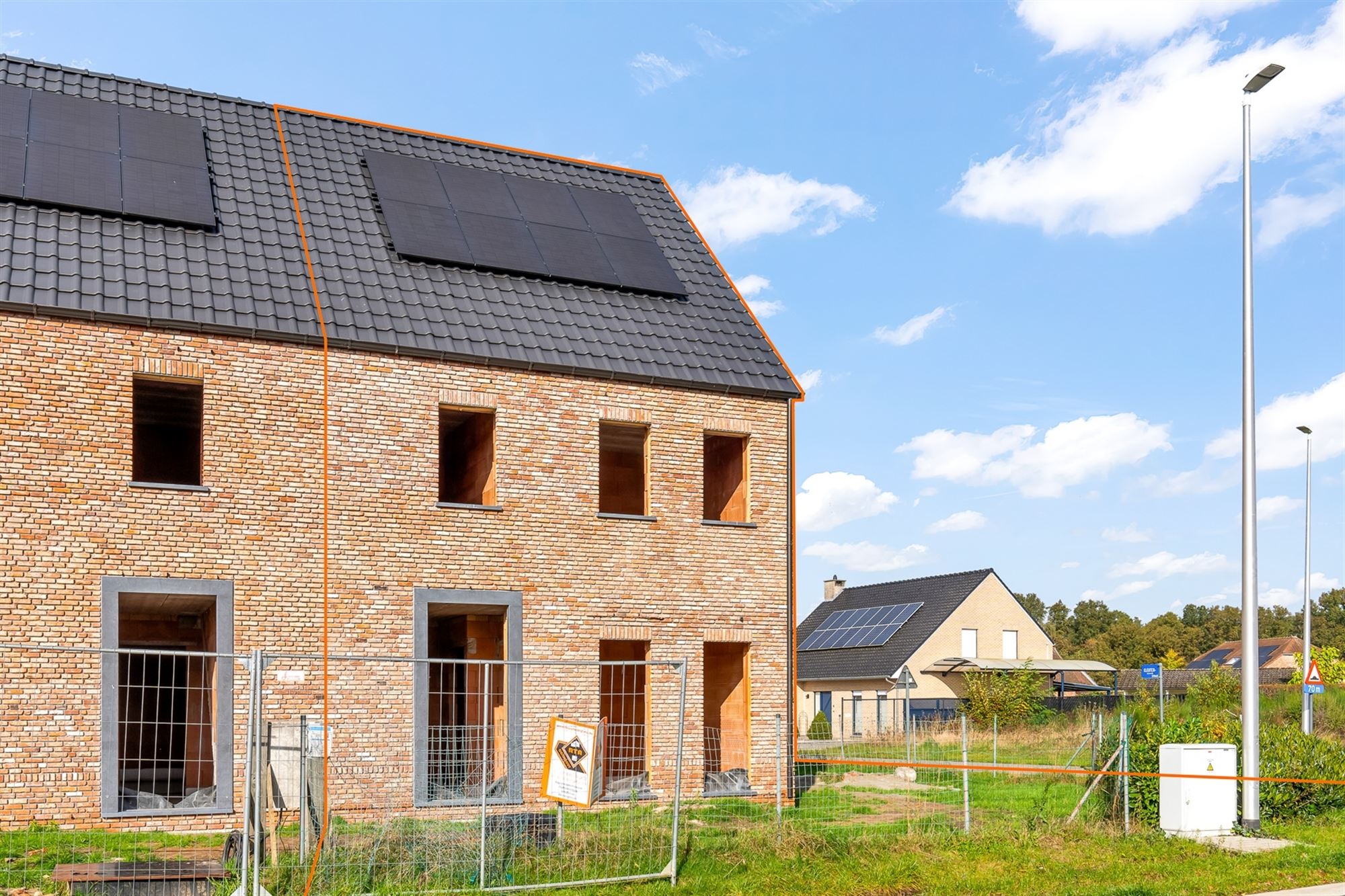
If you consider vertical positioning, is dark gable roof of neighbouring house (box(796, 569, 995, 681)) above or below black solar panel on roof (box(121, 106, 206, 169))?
below

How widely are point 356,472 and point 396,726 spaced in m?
3.59

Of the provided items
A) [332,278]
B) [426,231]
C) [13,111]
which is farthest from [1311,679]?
[13,111]

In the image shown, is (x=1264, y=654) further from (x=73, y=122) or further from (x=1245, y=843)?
(x=73, y=122)

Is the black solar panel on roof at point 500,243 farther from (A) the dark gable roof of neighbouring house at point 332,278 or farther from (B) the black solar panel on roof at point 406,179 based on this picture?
(B) the black solar panel on roof at point 406,179

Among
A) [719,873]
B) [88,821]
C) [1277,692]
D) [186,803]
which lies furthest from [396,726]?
Result: [1277,692]

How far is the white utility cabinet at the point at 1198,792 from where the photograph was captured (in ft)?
52.1

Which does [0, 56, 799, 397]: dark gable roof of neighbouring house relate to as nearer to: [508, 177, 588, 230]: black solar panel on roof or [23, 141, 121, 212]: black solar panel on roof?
[23, 141, 121, 212]: black solar panel on roof

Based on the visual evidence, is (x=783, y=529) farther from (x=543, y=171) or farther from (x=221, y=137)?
(x=221, y=137)

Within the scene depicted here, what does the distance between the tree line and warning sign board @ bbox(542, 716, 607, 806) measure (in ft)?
198

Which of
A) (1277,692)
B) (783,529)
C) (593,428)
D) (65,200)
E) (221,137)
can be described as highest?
(221,137)

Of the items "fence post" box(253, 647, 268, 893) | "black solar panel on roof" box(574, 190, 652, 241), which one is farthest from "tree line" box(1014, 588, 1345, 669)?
"fence post" box(253, 647, 268, 893)

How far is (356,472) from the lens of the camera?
18.4 m

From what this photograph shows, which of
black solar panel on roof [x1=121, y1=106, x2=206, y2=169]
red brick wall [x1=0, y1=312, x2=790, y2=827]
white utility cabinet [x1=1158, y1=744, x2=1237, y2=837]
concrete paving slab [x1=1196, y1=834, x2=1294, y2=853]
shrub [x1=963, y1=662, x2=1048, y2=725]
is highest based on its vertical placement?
Result: black solar panel on roof [x1=121, y1=106, x2=206, y2=169]

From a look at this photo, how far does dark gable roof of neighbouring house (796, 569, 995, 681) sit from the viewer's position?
148 ft
